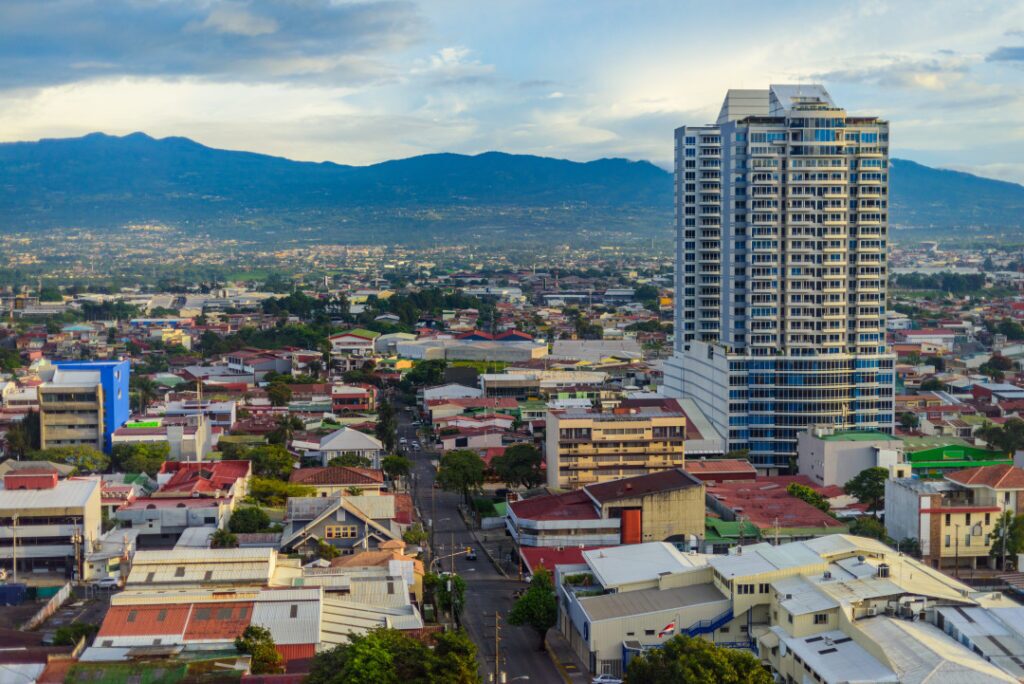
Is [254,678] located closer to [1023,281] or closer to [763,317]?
[763,317]

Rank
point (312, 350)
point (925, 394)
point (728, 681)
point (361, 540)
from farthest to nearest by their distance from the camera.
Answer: point (312, 350), point (925, 394), point (361, 540), point (728, 681)

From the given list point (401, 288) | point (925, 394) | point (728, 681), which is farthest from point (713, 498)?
point (401, 288)

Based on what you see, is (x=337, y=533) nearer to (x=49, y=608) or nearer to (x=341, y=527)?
(x=341, y=527)

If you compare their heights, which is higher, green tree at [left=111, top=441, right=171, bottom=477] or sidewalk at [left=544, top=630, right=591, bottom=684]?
green tree at [left=111, top=441, right=171, bottom=477]

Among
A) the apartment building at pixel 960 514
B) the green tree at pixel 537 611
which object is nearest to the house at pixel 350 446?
the apartment building at pixel 960 514

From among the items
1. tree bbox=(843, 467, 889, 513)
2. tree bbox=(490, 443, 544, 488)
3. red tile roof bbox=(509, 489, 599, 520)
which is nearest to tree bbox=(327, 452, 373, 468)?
tree bbox=(490, 443, 544, 488)

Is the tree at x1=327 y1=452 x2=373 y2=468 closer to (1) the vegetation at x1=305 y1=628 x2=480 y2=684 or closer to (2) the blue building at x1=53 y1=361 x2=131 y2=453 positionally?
(2) the blue building at x1=53 y1=361 x2=131 y2=453

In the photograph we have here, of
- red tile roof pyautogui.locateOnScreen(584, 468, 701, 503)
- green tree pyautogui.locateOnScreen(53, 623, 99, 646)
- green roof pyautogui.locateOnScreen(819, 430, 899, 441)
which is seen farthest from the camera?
green roof pyautogui.locateOnScreen(819, 430, 899, 441)

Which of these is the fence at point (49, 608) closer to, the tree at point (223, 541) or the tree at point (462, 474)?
the tree at point (223, 541)
